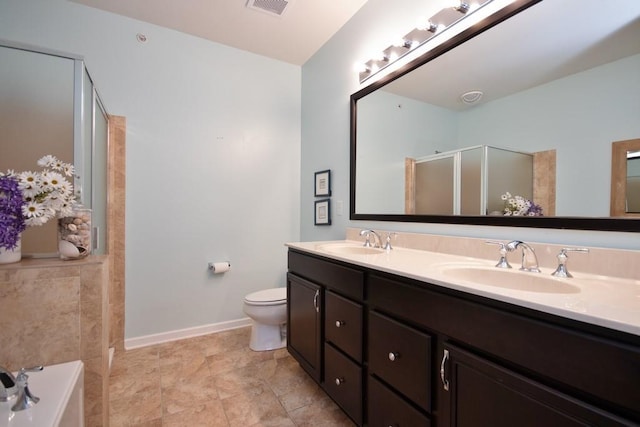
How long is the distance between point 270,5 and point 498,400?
251 centimetres

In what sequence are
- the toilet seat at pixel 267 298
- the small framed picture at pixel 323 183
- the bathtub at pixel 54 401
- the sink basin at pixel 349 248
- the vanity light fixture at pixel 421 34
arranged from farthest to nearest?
the small framed picture at pixel 323 183 < the toilet seat at pixel 267 298 < the sink basin at pixel 349 248 < the vanity light fixture at pixel 421 34 < the bathtub at pixel 54 401

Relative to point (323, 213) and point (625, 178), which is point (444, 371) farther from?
point (323, 213)

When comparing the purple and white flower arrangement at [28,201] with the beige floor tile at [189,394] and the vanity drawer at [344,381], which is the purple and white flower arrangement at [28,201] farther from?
the vanity drawer at [344,381]

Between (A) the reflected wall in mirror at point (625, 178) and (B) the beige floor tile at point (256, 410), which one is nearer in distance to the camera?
(A) the reflected wall in mirror at point (625, 178)

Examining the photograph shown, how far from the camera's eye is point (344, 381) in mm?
1350

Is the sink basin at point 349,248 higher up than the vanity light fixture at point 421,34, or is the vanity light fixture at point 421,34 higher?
the vanity light fixture at point 421,34

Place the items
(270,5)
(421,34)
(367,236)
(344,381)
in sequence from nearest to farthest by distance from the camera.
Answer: (344,381)
(421,34)
(367,236)
(270,5)

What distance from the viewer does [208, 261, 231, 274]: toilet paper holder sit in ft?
8.06

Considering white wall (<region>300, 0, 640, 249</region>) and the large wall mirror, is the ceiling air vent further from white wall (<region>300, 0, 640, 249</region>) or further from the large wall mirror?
the large wall mirror

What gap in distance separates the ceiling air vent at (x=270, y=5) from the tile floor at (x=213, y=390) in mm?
2555

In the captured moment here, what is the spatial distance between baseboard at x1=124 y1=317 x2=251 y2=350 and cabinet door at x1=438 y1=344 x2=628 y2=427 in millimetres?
2108

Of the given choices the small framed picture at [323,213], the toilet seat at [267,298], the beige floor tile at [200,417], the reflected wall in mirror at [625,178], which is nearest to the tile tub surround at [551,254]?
the reflected wall in mirror at [625,178]

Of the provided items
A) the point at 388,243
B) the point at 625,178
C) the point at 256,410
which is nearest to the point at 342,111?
the point at 388,243

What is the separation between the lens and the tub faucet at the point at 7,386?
0.82 meters
